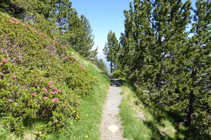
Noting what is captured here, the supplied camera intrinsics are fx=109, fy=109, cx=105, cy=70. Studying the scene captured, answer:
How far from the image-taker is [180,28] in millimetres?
10055

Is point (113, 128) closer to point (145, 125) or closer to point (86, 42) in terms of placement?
point (145, 125)

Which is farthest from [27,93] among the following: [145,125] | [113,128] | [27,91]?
[145,125]

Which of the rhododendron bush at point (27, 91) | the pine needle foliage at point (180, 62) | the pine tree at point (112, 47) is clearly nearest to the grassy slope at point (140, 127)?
the pine needle foliage at point (180, 62)

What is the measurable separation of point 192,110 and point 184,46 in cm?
649

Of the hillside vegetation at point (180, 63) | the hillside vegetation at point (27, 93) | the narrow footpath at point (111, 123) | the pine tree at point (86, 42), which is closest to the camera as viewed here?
the hillside vegetation at point (27, 93)

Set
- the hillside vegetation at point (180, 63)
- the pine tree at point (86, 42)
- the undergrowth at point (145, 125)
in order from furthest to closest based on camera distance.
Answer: the pine tree at point (86, 42)
the hillside vegetation at point (180, 63)
the undergrowth at point (145, 125)

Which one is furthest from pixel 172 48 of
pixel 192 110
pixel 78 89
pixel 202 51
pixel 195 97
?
pixel 78 89

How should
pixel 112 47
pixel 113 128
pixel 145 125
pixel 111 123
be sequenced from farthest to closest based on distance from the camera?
pixel 112 47 < pixel 145 125 < pixel 111 123 < pixel 113 128

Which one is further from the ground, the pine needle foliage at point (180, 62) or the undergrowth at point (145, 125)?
the pine needle foliage at point (180, 62)

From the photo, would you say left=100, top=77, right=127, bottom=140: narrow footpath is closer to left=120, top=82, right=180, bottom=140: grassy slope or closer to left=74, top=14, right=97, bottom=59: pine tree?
left=120, top=82, right=180, bottom=140: grassy slope

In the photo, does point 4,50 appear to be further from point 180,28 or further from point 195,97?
point 195,97

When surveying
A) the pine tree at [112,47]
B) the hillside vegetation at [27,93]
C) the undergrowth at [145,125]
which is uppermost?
the pine tree at [112,47]

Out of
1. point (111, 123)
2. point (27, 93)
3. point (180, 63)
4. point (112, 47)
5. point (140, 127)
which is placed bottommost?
point (140, 127)

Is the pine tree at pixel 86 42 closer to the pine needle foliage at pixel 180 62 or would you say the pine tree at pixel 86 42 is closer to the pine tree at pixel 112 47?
the pine tree at pixel 112 47
